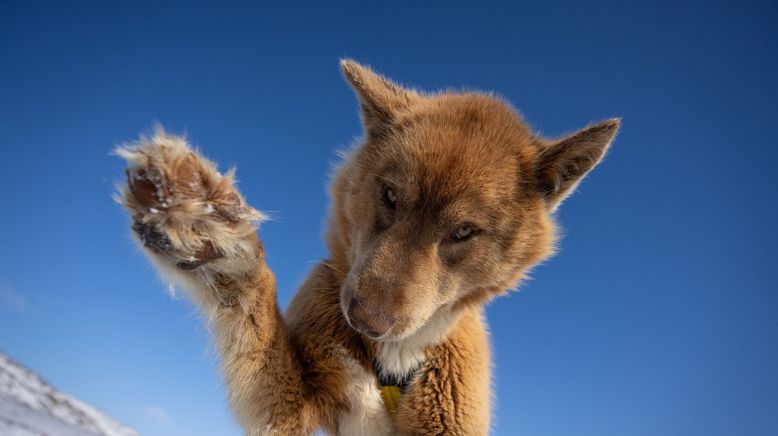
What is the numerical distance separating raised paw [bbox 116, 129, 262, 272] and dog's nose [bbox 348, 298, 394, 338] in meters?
0.98

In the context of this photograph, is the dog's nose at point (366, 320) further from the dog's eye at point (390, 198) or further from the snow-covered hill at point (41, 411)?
the snow-covered hill at point (41, 411)

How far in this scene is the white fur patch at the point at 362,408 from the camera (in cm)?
438

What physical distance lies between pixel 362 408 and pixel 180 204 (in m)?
2.59

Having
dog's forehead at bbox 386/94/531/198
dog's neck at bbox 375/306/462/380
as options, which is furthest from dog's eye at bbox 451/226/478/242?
dog's neck at bbox 375/306/462/380

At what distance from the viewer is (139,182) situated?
2.78 metres

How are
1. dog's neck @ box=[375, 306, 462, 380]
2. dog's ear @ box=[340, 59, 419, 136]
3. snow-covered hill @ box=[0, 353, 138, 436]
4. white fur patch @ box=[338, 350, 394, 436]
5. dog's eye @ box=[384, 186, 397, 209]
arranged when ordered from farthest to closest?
snow-covered hill @ box=[0, 353, 138, 436]
dog's ear @ box=[340, 59, 419, 136]
dog's neck @ box=[375, 306, 462, 380]
white fur patch @ box=[338, 350, 394, 436]
dog's eye @ box=[384, 186, 397, 209]

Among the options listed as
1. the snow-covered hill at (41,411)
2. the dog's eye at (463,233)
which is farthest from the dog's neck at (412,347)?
the snow-covered hill at (41,411)

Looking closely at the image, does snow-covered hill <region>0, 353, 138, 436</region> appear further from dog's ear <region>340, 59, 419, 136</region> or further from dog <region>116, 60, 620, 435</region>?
dog's ear <region>340, 59, 419, 136</region>

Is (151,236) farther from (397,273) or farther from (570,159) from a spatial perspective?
(570,159)

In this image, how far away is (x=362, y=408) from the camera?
4.38 metres

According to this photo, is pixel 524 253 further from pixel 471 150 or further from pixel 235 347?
pixel 235 347

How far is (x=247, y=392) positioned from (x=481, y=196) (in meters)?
2.57

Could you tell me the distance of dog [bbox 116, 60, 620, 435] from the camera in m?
3.68

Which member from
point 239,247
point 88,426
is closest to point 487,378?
point 239,247
